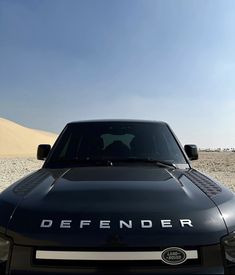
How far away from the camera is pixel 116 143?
4.68m

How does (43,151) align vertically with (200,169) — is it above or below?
above

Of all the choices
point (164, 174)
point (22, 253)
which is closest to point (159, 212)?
point (22, 253)

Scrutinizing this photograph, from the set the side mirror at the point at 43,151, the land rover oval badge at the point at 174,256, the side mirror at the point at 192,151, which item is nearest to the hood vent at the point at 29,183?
the side mirror at the point at 43,151

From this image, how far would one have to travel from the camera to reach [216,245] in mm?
2488

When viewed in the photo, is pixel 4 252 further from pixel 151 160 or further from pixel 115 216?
pixel 151 160

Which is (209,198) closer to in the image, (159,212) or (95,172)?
(159,212)

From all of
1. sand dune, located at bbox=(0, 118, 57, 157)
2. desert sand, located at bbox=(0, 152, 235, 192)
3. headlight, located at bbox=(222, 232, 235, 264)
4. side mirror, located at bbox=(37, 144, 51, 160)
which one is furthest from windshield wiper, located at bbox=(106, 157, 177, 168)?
sand dune, located at bbox=(0, 118, 57, 157)

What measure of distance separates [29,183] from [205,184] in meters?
1.32

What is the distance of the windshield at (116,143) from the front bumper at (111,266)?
1.89 meters

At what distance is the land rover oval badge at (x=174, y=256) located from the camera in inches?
94.0

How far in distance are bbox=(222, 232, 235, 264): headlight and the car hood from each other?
0.13ft

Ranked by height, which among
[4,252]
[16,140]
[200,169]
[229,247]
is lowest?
[16,140]

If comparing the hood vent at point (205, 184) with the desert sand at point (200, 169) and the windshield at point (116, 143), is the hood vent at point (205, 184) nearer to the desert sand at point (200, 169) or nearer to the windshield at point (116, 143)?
the windshield at point (116, 143)

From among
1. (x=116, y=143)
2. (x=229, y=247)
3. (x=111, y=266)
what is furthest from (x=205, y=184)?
(x=116, y=143)
